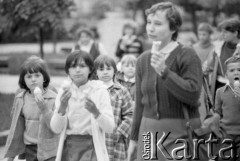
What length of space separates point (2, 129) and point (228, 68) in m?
4.70

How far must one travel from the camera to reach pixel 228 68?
6520 millimetres

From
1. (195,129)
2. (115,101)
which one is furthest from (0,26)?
(195,129)

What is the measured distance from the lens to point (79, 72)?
5.10 metres

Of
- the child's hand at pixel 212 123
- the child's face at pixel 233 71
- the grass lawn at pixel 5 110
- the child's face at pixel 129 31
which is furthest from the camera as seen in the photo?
the child's face at pixel 129 31

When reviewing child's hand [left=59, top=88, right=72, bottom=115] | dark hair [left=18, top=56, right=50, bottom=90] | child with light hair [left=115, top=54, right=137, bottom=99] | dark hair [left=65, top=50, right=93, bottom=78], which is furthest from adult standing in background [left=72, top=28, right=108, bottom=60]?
child's hand [left=59, top=88, right=72, bottom=115]

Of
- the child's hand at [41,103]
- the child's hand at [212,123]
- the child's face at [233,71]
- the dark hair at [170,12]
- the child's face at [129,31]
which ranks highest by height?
the child's face at [129,31]

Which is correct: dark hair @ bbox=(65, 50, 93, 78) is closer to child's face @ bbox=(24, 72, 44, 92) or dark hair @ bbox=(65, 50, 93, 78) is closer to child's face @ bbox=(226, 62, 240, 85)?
child's face @ bbox=(24, 72, 44, 92)

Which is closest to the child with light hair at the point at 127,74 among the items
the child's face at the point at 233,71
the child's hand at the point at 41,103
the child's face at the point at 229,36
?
the child's face at the point at 229,36

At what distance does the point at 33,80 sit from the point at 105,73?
113cm

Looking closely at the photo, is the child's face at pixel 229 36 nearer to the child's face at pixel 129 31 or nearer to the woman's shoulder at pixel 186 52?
the child's face at pixel 129 31

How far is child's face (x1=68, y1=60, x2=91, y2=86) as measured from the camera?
5.11 m

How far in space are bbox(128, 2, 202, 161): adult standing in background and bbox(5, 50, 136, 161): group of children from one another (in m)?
0.56

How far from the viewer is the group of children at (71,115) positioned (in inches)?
194

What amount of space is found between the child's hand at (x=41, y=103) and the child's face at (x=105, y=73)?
4.79 feet
